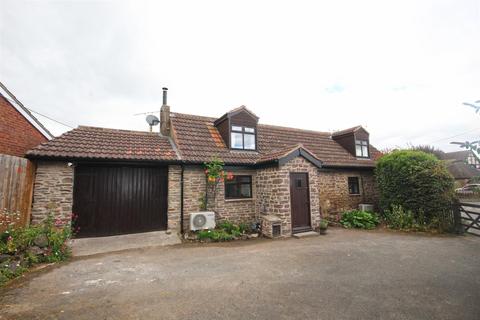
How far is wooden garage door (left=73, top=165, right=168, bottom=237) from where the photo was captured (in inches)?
326

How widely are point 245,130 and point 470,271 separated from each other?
31.9ft

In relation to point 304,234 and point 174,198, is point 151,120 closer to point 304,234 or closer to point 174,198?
point 174,198

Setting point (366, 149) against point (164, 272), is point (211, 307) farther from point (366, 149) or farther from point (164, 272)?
point (366, 149)

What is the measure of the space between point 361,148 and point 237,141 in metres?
9.56

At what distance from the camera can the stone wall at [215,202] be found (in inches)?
378

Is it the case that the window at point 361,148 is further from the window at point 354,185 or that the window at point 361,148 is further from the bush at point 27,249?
the bush at point 27,249

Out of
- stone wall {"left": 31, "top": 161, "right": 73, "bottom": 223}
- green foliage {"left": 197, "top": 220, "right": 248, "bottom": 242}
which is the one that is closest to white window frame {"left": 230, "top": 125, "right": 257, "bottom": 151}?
green foliage {"left": 197, "top": 220, "right": 248, "bottom": 242}

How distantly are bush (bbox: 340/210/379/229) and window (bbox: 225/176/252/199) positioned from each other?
5548mm

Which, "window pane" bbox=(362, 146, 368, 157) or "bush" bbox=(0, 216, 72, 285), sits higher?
"window pane" bbox=(362, 146, 368, 157)

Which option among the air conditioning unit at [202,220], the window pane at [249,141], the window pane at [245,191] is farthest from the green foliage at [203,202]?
the window pane at [249,141]

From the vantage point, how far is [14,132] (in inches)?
321

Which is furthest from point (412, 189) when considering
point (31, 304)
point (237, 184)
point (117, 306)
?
point (31, 304)

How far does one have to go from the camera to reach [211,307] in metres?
3.69

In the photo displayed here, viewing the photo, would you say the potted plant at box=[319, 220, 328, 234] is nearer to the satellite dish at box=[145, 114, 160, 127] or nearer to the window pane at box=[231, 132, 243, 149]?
the window pane at box=[231, 132, 243, 149]
